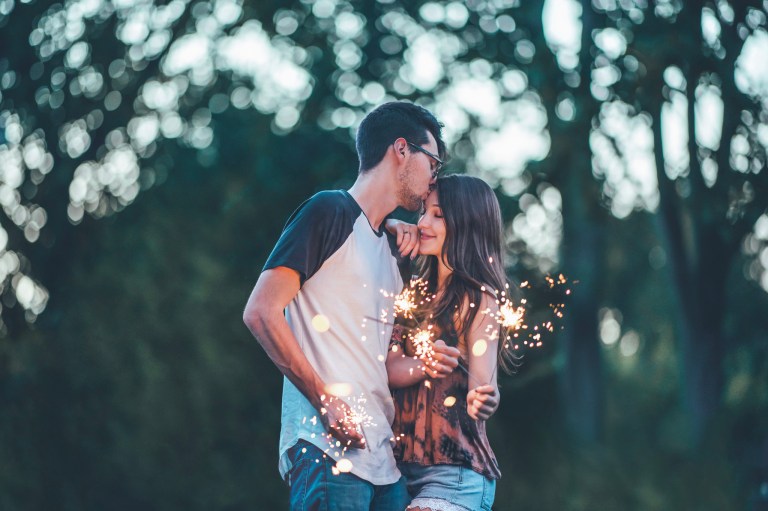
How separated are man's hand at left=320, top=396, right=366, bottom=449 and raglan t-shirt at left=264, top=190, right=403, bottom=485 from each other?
5 centimetres

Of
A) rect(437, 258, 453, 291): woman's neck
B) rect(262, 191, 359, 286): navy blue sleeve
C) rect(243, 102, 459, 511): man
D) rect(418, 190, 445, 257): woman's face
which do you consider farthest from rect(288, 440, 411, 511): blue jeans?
rect(418, 190, 445, 257): woman's face

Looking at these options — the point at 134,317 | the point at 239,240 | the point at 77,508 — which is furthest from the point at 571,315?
the point at 77,508

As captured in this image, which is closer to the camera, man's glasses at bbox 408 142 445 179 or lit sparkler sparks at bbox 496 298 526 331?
lit sparkler sparks at bbox 496 298 526 331

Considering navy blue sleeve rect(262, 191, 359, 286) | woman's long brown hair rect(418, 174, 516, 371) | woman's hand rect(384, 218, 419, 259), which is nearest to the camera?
navy blue sleeve rect(262, 191, 359, 286)

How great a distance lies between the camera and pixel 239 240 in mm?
14234

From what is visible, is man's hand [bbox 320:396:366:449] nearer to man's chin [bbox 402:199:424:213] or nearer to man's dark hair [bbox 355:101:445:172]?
man's chin [bbox 402:199:424:213]

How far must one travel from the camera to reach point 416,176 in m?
3.92

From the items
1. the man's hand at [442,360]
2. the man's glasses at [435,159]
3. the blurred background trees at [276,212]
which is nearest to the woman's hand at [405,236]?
the man's glasses at [435,159]

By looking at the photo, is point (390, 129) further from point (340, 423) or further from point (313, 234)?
point (340, 423)

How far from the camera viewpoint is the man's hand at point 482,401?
3.54 meters

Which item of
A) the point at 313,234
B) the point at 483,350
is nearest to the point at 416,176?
the point at 313,234

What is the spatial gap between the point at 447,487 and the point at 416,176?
1.25 metres

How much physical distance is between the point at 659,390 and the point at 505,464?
9.71 metres

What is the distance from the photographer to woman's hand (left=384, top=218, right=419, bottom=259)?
3.92 metres
